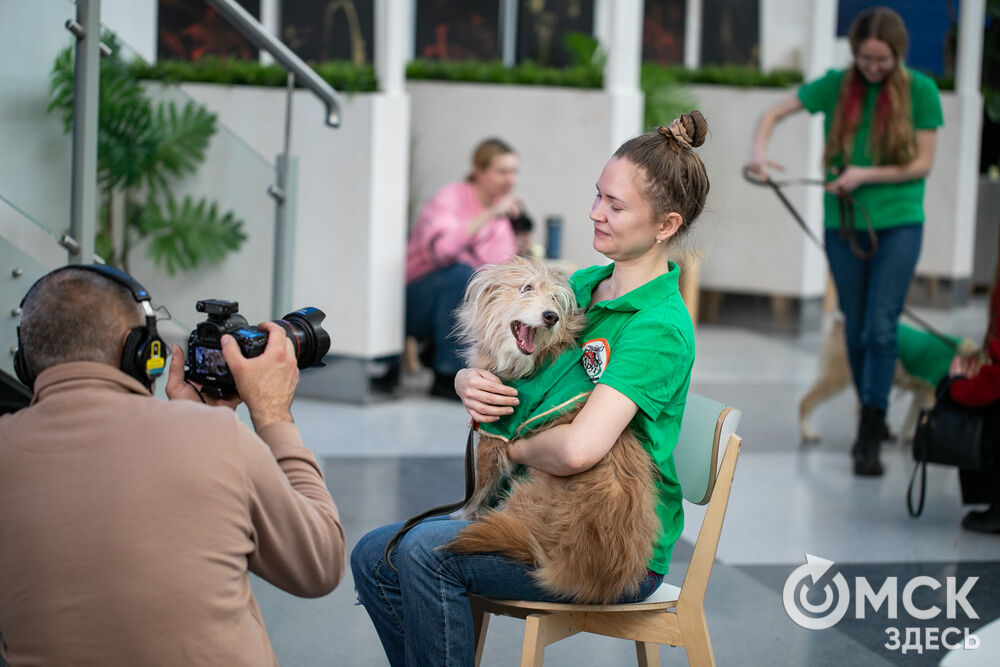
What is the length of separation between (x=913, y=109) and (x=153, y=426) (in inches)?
149

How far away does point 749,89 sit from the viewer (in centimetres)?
818

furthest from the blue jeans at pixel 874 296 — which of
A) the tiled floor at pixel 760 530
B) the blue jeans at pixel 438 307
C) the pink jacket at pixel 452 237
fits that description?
the blue jeans at pixel 438 307

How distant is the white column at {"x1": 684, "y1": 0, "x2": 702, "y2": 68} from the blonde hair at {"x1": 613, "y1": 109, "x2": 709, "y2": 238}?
321 inches

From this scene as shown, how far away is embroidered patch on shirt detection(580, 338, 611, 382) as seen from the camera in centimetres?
207

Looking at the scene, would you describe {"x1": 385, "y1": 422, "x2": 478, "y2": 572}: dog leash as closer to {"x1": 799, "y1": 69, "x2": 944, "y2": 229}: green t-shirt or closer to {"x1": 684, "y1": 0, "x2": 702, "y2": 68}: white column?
{"x1": 799, "y1": 69, "x2": 944, "y2": 229}: green t-shirt

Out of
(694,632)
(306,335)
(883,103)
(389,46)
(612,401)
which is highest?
(389,46)

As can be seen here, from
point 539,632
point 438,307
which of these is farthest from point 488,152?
point 539,632

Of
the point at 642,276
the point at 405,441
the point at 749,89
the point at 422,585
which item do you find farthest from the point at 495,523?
the point at 749,89

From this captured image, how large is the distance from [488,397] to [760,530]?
2.08 meters

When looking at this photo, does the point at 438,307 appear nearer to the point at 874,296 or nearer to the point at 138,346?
the point at 874,296

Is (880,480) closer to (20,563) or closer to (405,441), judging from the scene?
(405,441)

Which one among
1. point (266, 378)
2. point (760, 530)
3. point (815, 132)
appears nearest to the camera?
point (266, 378)

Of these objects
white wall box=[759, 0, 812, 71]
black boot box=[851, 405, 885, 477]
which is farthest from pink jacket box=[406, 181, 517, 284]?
white wall box=[759, 0, 812, 71]

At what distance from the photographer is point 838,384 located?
5039 mm
